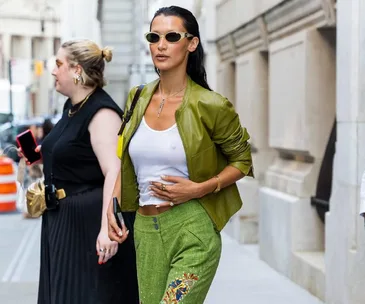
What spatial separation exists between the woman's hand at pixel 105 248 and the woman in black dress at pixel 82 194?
0.22 m

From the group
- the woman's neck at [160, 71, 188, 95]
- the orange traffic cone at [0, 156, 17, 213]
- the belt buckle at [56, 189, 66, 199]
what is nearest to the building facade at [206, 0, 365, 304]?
the belt buckle at [56, 189, 66, 199]

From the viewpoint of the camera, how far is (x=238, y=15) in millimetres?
13016

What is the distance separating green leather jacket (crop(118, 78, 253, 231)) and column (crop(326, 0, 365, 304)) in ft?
9.24

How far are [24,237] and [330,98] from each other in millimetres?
5708

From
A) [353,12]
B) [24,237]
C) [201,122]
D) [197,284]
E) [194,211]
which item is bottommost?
[24,237]

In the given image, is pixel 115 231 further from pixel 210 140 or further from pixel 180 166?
pixel 210 140

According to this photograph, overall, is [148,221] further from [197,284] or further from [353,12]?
[353,12]

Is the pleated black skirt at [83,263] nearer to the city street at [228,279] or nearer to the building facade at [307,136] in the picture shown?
the building facade at [307,136]

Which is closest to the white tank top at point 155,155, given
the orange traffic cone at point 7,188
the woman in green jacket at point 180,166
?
the woman in green jacket at point 180,166

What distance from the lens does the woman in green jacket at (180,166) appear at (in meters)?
4.31

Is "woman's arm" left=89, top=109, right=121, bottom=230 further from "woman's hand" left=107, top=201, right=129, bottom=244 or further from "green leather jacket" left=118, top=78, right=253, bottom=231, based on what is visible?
"green leather jacket" left=118, top=78, right=253, bottom=231

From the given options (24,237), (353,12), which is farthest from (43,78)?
(353,12)

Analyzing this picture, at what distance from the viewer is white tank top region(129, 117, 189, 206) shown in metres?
4.32

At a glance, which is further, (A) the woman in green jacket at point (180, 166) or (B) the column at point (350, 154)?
(B) the column at point (350, 154)
